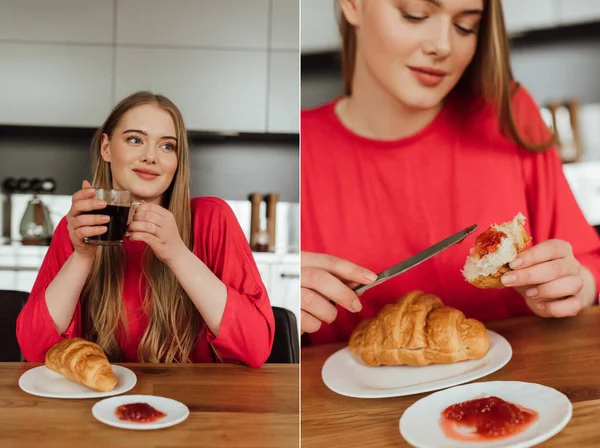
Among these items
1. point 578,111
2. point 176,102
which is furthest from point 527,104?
point 176,102

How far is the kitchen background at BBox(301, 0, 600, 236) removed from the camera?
64.4 inches

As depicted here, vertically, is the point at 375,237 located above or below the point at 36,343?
above

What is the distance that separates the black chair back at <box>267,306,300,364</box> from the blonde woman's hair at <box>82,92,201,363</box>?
21cm

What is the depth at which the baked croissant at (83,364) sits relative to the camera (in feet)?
4.05

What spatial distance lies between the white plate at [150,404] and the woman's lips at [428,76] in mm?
1042

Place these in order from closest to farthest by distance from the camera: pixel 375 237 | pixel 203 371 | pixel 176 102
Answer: pixel 203 371 → pixel 176 102 → pixel 375 237

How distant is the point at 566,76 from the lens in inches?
65.1

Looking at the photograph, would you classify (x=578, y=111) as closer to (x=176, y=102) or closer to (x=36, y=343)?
(x=176, y=102)

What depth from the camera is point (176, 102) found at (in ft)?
4.93

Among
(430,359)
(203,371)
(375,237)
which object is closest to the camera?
(430,359)

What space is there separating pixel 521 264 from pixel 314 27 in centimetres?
85

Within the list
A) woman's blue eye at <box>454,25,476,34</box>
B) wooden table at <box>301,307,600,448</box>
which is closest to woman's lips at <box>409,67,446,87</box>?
woman's blue eye at <box>454,25,476,34</box>

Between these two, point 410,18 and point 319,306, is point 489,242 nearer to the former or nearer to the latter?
point 319,306

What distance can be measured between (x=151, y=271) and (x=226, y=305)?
220 mm
